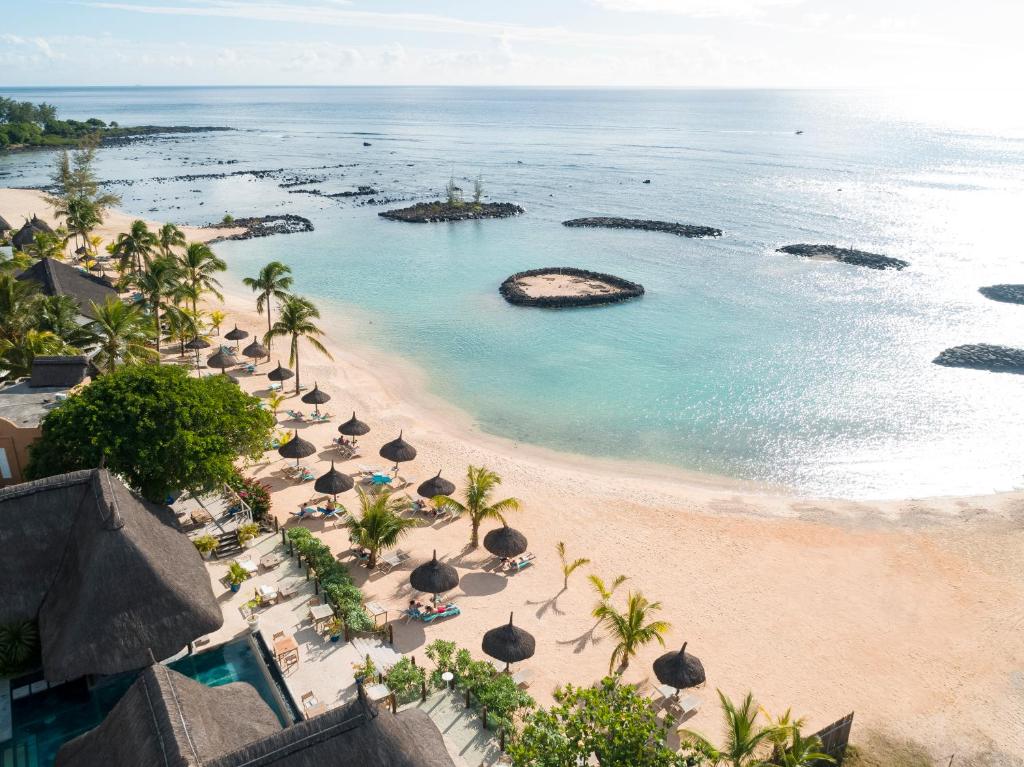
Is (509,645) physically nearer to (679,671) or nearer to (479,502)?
(679,671)

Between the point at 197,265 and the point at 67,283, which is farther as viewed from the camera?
the point at 197,265

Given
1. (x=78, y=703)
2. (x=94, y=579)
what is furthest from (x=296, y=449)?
(x=78, y=703)

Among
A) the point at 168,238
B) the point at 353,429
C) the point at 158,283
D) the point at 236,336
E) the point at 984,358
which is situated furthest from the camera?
the point at 168,238

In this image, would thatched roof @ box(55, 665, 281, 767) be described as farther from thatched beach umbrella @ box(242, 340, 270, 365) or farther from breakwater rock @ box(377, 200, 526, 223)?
breakwater rock @ box(377, 200, 526, 223)

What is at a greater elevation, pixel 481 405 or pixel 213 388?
pixel 213 388

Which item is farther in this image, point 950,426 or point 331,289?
point 331,289

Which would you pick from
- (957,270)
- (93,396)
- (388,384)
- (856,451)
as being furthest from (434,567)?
(957,270)

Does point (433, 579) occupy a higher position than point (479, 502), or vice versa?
point (479, 502)

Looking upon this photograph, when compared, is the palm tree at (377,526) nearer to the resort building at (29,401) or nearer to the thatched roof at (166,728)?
the thatched roof at (166,728)

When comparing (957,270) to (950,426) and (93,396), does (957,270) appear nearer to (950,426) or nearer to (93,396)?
(950,426)
